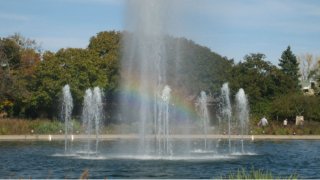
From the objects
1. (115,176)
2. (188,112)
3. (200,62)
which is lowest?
(115,176)

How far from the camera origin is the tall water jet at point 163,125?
2808cm

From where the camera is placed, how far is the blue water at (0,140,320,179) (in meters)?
19.6

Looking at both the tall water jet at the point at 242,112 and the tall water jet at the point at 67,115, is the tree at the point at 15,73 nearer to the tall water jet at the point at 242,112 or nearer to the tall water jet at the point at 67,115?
the tall water jet at the point at 67,115

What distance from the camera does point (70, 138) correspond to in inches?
1566

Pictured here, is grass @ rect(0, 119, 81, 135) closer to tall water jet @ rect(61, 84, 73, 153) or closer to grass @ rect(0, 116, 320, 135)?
grass @ rect(0, 116, 320, 135)

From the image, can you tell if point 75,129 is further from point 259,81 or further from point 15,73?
point 259,81

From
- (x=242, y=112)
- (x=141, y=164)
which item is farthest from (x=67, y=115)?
(x=141, y=164)

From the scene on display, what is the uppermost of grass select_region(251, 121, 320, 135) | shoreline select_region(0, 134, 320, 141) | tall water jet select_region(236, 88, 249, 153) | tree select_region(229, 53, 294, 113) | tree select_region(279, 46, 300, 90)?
tree select_region(279, 46, 300, 90)

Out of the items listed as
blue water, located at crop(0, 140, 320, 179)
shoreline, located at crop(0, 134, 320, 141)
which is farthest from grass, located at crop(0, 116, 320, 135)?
blue water, located at crop(0, 140, 320, 179)

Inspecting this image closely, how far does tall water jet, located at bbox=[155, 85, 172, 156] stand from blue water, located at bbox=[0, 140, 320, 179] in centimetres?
165

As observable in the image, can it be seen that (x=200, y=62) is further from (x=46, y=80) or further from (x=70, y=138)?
(x=70, y=138)

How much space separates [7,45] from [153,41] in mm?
37623

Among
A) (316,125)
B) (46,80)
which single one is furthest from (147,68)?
(46,80)

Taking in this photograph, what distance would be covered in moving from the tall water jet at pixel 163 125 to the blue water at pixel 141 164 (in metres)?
1.65
